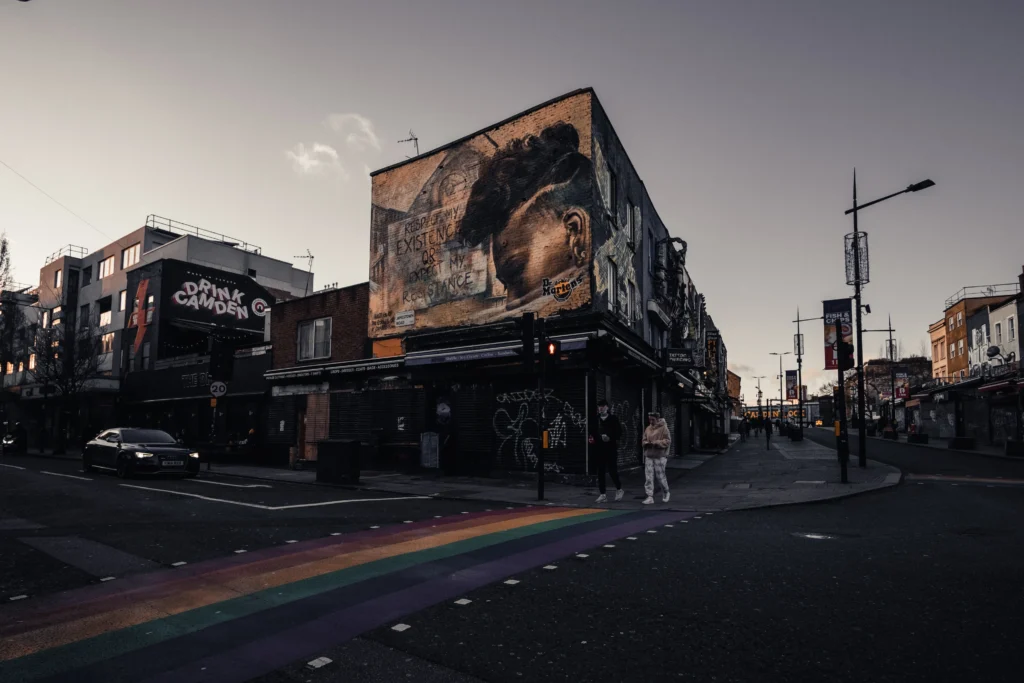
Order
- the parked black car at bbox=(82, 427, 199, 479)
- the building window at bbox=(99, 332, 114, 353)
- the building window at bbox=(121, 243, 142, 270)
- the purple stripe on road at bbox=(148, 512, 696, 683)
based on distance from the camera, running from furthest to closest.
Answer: the building window at bbox=(121, 243, 142, 270) → the building window at bbox=(99, 332, 114, 353) → the parked black car at bbox=(82, 427, 199, 479) → the purple stripe on road at bbox=(148, 512, 696, 683)

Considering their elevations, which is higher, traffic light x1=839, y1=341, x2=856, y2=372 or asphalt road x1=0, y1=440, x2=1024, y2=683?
traffic light x1=839, y1=341, x2=856, y2=372

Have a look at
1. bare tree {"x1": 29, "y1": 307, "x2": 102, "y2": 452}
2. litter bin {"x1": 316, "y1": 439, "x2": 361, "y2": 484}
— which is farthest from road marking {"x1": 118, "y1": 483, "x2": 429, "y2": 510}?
bare tree {"x1": 29, "y1": 307, "x2": 102, "y2": 452}

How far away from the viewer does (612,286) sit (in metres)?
19.2

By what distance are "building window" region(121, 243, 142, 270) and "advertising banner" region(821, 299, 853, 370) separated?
41128mm

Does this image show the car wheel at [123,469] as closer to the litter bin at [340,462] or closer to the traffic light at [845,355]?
the litter bin at [340,462]

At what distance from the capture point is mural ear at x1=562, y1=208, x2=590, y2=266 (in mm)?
17391

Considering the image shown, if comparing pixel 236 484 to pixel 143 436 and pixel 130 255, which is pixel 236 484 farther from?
pixel 130 255

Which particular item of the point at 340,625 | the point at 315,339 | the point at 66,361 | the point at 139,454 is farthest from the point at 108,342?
the point at 340,625

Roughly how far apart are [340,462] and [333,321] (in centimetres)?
887

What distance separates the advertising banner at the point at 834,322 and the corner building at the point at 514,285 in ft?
15.9

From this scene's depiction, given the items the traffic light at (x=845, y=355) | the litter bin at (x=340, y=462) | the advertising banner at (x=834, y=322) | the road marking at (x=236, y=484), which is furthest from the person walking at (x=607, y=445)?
the advertising banner at (x=834, y=322)

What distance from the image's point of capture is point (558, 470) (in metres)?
16.9

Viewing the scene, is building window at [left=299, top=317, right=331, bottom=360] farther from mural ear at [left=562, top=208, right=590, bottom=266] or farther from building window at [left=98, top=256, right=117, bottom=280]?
building window at [left=98, top=256, right=117, bottom=280]

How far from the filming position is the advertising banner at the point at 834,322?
19.6 meters
